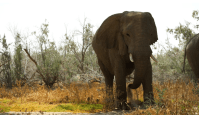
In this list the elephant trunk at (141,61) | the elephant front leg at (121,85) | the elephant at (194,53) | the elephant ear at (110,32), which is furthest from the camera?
the elephant at (194,53)

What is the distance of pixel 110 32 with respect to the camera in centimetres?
578

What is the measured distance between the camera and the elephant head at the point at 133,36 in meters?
4.61

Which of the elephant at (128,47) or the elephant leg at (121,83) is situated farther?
the elephant leg at (121,83)

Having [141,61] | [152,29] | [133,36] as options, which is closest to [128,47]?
[133,36]

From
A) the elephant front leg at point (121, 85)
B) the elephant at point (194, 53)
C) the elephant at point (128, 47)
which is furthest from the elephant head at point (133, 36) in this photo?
the elephant at point (194, 53)

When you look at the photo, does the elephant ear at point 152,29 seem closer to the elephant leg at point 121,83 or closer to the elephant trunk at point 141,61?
the elephant trunk at point 141,61

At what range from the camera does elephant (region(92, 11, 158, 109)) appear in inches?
183

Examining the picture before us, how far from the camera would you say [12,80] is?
39.9 ft

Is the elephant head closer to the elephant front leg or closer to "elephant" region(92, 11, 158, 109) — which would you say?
"elephant" region(92, 11, 158, 109)

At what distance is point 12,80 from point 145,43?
35.0 feet

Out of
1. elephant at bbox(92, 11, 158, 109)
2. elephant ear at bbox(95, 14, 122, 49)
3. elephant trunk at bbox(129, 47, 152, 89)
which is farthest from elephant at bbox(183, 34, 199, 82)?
elephant ear at bbox(95, 14, 122, 49)

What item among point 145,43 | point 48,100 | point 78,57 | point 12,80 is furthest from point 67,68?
point 145,43

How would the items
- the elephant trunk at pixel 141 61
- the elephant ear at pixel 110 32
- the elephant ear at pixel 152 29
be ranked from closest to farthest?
the elephant trunk at pixel 141 61
the elephant ear at pixel 152 29
the elephant ear at pixel 110 32

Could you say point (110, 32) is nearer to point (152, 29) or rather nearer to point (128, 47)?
point (128, 47)
